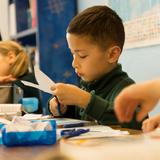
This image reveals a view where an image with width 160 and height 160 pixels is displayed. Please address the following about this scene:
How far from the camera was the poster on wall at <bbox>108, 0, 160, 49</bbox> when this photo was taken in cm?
139

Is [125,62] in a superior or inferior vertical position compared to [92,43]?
inferior

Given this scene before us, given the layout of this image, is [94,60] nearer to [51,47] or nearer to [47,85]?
[47,85]

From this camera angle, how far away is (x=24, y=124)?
59 cm

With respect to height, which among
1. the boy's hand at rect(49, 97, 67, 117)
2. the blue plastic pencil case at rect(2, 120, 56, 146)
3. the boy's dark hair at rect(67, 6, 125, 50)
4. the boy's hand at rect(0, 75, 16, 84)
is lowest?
the boy's hand at rect(49, 97, 67, 117)

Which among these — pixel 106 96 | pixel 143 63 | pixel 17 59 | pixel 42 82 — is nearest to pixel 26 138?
pixel 42 82

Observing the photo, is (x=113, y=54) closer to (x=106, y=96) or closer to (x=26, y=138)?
(x=106, y=96)

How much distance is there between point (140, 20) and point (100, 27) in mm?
432

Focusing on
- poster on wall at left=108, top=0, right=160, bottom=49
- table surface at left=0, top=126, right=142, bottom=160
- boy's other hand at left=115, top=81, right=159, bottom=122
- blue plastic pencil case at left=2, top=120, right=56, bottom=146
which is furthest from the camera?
poster on wall at left=108, top=0, right=160, bottom=49

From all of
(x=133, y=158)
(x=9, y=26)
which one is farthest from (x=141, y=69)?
(x=9, y=26)

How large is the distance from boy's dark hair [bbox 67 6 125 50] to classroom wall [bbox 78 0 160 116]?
31 centimetres

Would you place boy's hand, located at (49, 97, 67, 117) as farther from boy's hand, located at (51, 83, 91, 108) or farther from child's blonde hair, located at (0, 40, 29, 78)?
child's blonde hair, located at (0, 40, 29, 78)

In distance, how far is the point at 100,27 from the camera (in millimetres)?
1106

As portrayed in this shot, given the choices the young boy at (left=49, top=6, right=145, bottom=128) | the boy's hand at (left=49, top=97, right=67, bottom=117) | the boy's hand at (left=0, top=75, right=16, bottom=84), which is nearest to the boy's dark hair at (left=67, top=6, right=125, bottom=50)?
the young boy at (left=49, top=6, right=145, bottom=128)

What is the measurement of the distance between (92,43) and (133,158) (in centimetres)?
93
